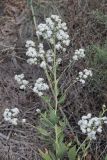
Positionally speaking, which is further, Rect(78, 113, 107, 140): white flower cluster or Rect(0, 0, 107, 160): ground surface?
Rect(0, 0, 107, 160): ground surface

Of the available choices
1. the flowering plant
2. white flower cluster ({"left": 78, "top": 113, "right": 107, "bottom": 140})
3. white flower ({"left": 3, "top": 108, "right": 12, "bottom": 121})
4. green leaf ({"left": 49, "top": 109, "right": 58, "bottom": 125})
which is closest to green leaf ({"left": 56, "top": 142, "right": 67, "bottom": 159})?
the flowering plant

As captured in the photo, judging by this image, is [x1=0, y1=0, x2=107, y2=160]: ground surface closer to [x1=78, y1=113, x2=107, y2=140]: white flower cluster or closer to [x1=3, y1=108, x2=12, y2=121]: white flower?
[x1=3, y1=108, x2=12, y2=121]: white flower

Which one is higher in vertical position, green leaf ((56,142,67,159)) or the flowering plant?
the flowering plant

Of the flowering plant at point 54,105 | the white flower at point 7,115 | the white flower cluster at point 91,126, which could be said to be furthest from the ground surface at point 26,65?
the white flower cluster at point 91,126

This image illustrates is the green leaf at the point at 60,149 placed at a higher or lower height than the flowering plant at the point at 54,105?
lower

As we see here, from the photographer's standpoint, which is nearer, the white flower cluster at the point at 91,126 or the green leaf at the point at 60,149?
the white flower cluster at the point at 91,126

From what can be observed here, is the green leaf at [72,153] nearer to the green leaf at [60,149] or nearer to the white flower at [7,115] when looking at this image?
the green leaf at [60,149]

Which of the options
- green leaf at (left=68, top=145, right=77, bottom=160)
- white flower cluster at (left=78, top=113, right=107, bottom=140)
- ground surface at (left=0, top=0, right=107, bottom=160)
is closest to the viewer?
white flower cluster at (left=78, top=113, right=107, bottom=140)

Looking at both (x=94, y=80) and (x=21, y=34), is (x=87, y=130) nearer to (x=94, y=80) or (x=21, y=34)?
(x=94, y=80)

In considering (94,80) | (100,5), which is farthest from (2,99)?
(100,5)
